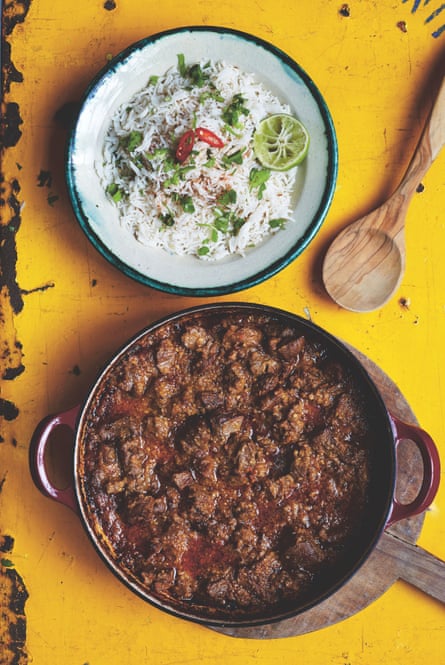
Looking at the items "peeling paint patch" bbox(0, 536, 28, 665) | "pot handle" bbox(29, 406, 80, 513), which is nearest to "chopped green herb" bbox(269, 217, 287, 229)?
"pot handle" bbox(29, 406, 80, 513)

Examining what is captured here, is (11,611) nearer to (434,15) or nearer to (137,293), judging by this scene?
(137,293)

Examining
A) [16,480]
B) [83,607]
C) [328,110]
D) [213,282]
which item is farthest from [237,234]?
[83,607]

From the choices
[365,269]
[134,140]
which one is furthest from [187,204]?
[365,269]

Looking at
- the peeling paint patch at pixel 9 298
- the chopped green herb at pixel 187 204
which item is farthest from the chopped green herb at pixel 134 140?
the peeling paint patch at pixel 9 298

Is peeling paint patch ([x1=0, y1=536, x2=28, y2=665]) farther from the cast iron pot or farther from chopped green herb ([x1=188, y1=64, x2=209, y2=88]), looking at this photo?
chopped green herb ([x1=188, y1=64, x2=209, y2=88])

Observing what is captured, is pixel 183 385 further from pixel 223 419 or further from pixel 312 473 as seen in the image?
pixel 312 473

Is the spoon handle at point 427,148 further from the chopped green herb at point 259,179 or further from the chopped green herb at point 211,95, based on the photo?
the chopped green herb at point 211,95
